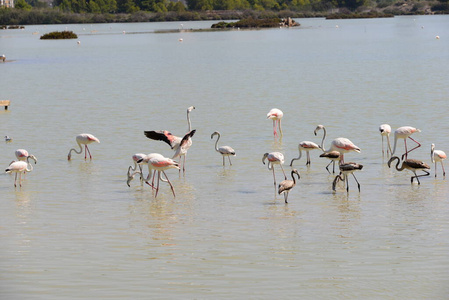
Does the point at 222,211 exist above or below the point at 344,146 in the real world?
below

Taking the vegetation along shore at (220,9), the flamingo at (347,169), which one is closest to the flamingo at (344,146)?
the flamingo at (347,169)

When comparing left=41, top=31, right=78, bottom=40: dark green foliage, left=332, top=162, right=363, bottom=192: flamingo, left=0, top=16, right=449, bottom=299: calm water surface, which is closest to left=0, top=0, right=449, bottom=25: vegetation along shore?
left=41, top=31, right=78, bottom=40: dark green foliage

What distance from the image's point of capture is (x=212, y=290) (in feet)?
26.1

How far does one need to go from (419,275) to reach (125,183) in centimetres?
635

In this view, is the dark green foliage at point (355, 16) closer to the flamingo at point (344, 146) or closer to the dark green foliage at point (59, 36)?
the dark green foliage at point (59, 36)

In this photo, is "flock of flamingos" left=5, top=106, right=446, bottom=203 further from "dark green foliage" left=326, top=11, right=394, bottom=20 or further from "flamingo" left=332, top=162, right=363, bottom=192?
"dark green foliage" left=326, top=11, right=394, bottom=20

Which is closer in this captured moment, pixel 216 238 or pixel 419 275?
pixel 419 275

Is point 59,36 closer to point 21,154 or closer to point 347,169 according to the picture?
point 21,154

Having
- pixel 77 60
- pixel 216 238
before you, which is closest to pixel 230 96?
pixel 216 238

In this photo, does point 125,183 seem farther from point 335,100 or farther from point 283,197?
point 335,100

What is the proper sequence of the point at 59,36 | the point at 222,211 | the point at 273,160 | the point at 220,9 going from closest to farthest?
1. the point at 222,211
2. the point at 273,160
3. the point at 59,36
4. the point at 220,9

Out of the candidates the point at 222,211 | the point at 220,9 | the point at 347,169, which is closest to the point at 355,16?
the point at 220,9

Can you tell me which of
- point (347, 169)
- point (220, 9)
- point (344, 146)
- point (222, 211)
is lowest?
point (222, 211)

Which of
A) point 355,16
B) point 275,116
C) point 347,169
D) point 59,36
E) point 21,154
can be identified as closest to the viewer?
point 347,169
